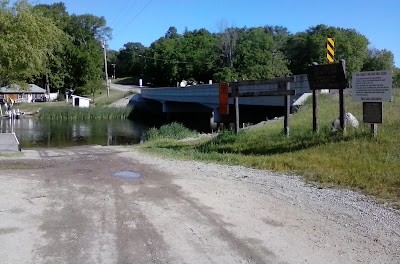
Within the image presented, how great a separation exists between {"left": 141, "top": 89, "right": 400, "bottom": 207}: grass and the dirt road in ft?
2.53

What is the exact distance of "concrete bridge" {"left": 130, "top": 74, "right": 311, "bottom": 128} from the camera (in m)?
29.6

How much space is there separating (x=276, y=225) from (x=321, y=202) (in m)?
1.92

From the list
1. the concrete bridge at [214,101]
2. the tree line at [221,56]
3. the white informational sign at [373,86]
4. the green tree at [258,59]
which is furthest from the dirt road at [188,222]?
the green tree at [258,59]

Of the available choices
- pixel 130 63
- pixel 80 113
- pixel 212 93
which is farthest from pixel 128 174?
pixel 130 63

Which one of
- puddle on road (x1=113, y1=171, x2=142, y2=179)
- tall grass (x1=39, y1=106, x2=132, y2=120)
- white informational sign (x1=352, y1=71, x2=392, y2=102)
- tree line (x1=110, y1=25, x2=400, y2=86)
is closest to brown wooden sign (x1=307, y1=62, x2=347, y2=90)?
white informational sign (x1=352, y1=71, x2=392, y2=102)

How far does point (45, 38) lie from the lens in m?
19.3

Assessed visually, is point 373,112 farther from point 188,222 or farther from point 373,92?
point 188,222

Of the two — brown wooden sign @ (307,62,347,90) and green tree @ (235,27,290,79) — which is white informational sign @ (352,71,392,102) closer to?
brown wooden sign @ (307,62,347,90)

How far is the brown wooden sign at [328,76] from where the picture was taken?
1508 cm

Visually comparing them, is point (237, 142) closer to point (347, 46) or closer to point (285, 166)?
point (285, 166)

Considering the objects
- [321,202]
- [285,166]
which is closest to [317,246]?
[321,202]

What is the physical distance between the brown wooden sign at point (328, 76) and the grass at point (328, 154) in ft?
5.05

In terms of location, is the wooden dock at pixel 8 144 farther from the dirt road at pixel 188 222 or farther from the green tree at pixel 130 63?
the green tree at pixel 130 63

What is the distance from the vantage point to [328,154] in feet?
42.0
